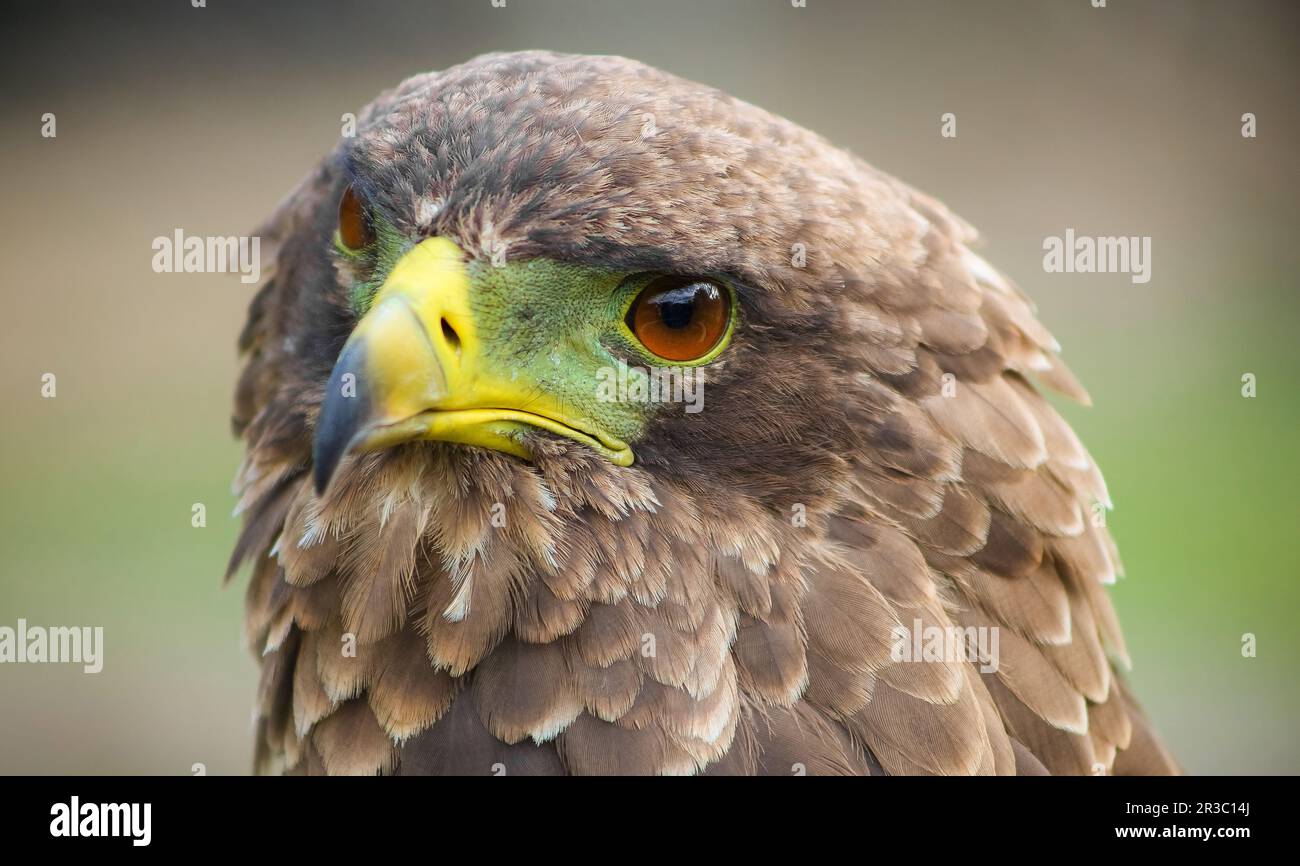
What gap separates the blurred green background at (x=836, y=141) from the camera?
5832mm

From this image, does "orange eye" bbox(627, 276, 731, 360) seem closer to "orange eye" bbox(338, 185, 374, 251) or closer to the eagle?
the eagle

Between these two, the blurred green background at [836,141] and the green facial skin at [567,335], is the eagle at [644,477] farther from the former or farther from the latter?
the blurred green background at [836,141]

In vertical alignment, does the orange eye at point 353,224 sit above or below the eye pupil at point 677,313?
above

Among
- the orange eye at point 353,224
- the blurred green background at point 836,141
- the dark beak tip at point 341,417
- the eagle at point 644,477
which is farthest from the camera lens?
the blurred green background at point 836,141

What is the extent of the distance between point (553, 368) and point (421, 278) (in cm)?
23

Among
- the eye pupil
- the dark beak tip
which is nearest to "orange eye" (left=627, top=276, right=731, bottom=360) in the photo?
the eye pupil

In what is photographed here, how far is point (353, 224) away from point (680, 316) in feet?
1.79

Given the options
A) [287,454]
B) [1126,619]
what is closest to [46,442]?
[287,454]

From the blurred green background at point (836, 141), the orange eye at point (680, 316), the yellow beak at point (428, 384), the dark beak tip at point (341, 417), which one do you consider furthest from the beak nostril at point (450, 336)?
the blurred green background at point (836, 141)

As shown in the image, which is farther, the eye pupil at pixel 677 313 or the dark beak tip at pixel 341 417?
the eye pupil at pixel 677 313

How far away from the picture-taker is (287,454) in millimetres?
1915

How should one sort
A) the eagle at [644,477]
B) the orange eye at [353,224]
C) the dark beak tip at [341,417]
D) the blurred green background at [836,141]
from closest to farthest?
the dark beak tip at [341,417], the eagle at [644,477], the orange eye at [353,224], the blurred green background at [836,141]

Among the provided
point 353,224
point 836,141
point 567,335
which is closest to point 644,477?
point 567,335

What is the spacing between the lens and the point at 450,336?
1.68 metres
